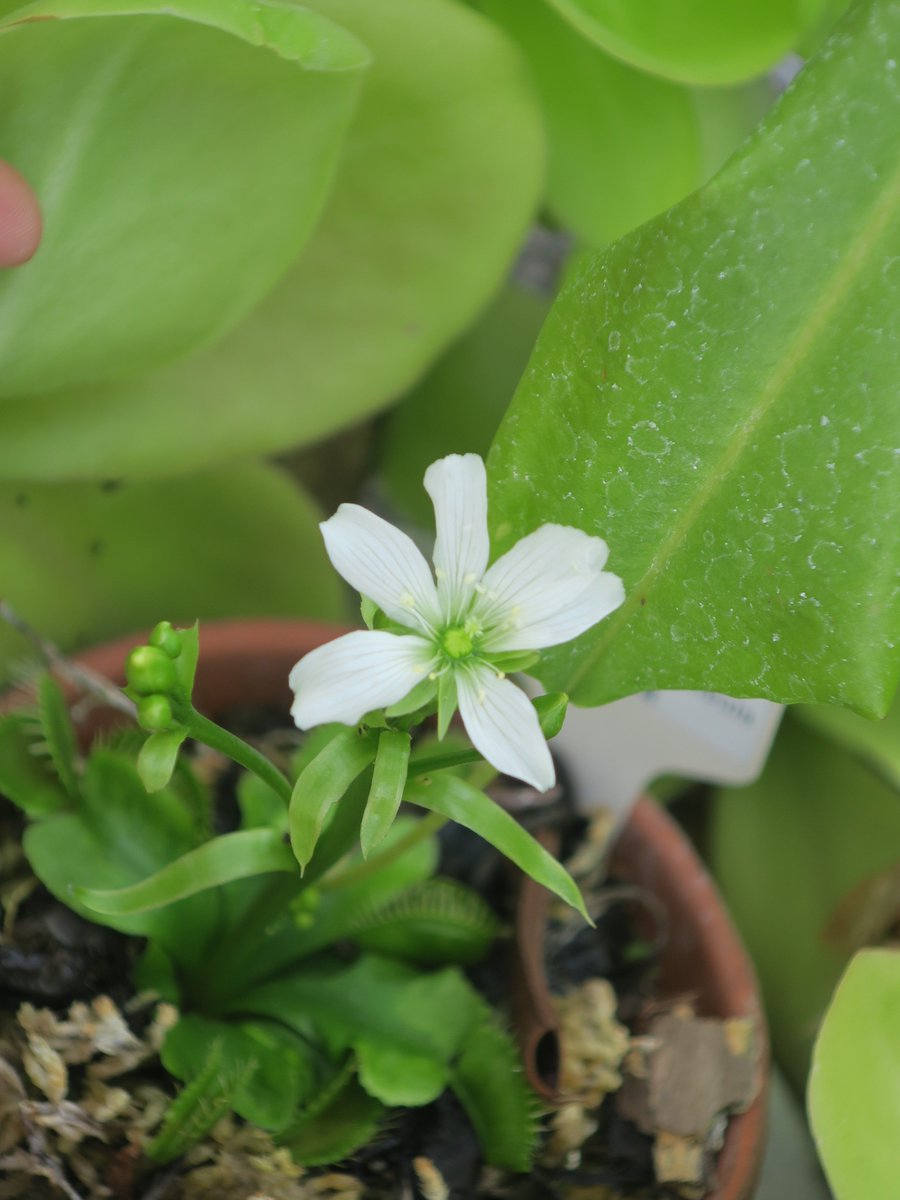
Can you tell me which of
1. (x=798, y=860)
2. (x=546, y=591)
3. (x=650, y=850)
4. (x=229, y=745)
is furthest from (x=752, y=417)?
(x=798, y=860)

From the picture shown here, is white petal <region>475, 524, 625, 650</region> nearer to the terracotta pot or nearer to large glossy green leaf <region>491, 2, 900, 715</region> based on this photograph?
large glossy green leaf <region>491, 2, 900, 715</region>

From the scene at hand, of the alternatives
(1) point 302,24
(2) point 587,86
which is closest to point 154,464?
(1) point 302,24

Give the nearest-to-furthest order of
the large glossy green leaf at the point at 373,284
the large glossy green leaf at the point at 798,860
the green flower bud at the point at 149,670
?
the green flower bud at the point at 149,670 → the large glossy green leaf at the point at 373,284 → the large glossy green leaf at the point at 798,860

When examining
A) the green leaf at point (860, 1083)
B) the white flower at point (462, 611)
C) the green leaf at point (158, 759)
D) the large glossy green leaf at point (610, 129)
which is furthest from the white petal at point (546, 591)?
the large glossy green leaf at point (610, 129)

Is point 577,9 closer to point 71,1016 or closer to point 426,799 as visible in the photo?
point 426,799

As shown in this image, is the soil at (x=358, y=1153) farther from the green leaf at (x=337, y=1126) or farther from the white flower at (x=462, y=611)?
the white flower at (x=462, y=611)
